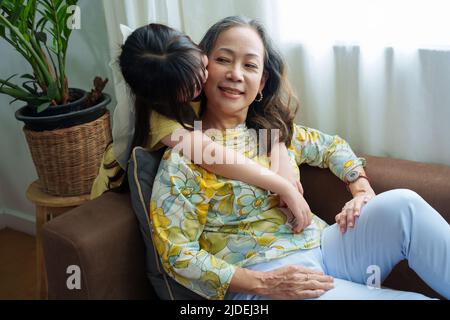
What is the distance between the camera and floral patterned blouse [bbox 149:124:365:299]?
106cm

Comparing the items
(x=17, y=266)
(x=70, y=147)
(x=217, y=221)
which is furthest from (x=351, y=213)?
(x=17, y=266)

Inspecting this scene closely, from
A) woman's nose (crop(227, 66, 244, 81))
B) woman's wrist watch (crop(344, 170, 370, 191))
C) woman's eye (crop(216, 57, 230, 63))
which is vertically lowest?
woman's wrist watch (crop(344, 170, 370, 191))

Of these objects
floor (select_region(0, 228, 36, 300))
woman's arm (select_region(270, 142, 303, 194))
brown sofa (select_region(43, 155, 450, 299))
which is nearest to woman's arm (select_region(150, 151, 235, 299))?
brown sofa (select_region(43, 155, 450, 299))

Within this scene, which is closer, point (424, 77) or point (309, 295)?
point (309, 295)

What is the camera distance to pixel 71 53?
1926 millimetres

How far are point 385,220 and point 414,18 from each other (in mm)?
547

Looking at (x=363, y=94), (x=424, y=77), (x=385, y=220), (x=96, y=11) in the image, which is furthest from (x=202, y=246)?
(x=96, y=11)

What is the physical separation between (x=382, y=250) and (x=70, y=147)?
1.00m

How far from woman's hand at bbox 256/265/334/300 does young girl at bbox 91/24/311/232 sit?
146 mm

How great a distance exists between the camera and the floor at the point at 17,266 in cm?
188

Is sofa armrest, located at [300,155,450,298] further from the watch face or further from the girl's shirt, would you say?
the girl's shirt

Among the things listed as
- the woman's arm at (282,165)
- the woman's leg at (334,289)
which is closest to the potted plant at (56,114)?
the woman's arm at (282,165)

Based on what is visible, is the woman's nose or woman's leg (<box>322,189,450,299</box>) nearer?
woman's leg (<box>322,189,450,299</box>)
